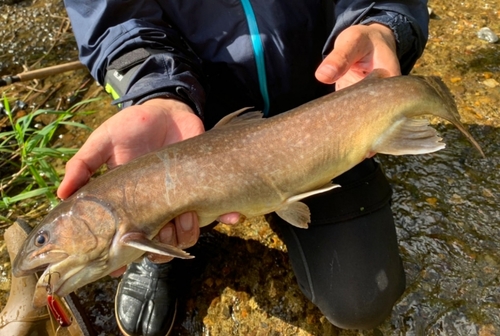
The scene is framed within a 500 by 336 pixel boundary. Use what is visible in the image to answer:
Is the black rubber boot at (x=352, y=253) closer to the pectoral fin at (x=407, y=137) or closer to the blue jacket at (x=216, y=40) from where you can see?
the pectoral fin at (x=407, y=137)

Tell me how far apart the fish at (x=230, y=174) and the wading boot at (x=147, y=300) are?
657 millimetres

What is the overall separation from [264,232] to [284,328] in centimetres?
68

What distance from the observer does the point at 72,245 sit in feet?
6.16

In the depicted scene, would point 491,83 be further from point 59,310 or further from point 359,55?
point 59,310

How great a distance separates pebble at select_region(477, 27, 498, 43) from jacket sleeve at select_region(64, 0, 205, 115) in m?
2.81

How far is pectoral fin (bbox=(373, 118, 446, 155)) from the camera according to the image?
216 cm

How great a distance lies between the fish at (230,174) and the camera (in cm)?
191

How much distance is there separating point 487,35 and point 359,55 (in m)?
2.40

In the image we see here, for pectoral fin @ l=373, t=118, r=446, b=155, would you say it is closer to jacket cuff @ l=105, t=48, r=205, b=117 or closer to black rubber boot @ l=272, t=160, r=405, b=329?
black rubber boot @ l=272, t=160, r=405, b=329

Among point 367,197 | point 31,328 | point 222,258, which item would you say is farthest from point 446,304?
point 31,328

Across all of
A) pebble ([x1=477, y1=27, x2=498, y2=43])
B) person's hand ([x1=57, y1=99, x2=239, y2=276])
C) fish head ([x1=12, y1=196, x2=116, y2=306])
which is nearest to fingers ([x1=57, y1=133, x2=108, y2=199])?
person's hand ([x1=57, y1=99, x2=239, y2=276])

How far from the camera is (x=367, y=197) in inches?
107

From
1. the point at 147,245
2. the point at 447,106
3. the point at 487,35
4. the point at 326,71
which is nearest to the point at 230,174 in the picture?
the point at 147,245

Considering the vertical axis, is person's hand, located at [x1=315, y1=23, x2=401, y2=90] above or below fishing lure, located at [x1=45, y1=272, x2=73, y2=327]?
above
